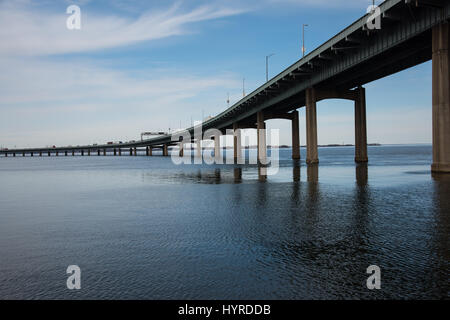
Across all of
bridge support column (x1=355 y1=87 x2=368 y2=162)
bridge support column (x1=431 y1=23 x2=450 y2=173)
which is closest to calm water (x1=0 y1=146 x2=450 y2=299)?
bridge support column (x1=431 y1=23 x2=450 y2=173)

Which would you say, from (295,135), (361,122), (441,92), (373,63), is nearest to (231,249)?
(441,92)

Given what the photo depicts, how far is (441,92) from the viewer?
29375mm

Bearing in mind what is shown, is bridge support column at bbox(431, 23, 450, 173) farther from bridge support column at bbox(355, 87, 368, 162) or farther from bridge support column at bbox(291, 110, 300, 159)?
bridge support column at bbox(291, 110, 300, 159)

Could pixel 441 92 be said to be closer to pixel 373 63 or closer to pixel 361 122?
pixel 373 63

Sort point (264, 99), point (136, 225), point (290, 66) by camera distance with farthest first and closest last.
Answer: point (264, 99), point (290, 66), point (136, 225)

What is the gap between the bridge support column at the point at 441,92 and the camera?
2886 cm

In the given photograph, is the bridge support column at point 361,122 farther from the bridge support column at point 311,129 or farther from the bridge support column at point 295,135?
the bridge support column at point 295,135

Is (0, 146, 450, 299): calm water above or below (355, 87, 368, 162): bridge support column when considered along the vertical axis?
below

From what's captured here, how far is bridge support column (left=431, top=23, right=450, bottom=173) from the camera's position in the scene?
1136 inches

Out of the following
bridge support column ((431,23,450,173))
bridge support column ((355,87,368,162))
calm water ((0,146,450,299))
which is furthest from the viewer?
bridge support column ((355,87,368,162))

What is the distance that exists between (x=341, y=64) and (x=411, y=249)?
37343 millimetres

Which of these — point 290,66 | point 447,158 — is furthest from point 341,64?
point 447,158
